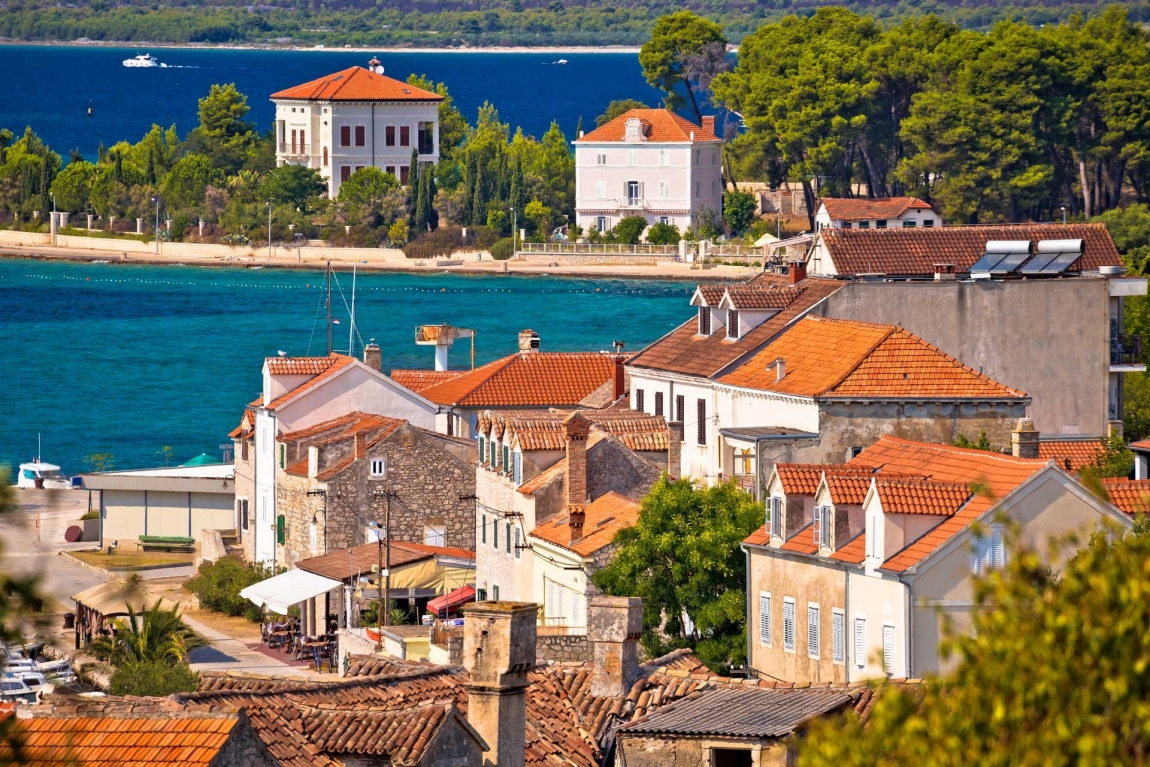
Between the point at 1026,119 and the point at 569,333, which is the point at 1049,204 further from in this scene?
the point at 569,333

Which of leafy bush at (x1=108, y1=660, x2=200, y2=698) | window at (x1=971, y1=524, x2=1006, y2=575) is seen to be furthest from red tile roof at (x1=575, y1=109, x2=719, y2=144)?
window at (x1=971, y1=524, x2=1006, y2=575)

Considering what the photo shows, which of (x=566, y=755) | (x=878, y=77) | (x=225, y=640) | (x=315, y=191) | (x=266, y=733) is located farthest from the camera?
(x=315, y=191)

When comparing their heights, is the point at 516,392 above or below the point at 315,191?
below

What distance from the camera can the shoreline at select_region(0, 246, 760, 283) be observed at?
15662cm

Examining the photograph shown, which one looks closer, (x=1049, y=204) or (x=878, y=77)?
(x=1049, y=204)

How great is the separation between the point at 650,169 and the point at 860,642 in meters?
130

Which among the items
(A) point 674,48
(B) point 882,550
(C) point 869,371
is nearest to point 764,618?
(B) point 882,550

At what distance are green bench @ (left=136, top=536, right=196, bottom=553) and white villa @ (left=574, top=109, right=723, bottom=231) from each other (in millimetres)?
102888

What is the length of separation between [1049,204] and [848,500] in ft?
398

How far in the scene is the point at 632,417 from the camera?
160 feet

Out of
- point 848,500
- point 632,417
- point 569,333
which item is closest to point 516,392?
point 632,417

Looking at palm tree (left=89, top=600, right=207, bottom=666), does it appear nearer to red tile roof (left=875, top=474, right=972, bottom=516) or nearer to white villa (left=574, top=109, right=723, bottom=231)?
red tile roof (left=875, top=474, right=972, bottom=516)

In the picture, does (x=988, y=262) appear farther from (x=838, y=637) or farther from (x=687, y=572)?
(x=838, y=637)

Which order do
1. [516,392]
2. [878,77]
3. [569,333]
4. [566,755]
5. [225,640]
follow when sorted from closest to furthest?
[566,755] < [225,640] < [516,392] < [569,333] < [878,77]
